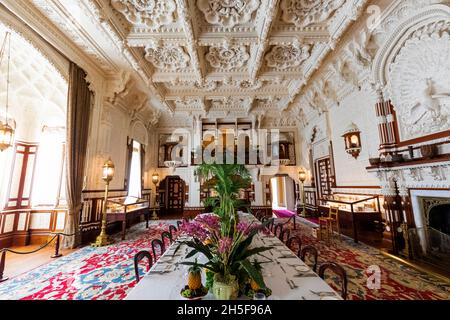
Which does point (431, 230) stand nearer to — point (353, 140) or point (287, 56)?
point (353, 140)

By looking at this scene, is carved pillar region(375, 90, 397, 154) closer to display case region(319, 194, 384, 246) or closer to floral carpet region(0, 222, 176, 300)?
display case region(319, 194, 384, 246)

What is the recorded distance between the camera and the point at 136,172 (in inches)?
331

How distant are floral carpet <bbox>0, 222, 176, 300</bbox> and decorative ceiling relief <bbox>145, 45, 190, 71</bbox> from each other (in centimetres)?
519

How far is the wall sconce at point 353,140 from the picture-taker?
17.8 feet

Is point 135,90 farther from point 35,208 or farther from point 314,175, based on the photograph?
point 314,175

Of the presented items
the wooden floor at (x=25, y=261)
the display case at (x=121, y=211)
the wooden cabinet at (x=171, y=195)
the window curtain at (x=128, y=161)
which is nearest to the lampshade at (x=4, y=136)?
the wooden floor at (x=25, y=261)

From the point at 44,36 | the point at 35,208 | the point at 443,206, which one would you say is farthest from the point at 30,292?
the point at 443,206

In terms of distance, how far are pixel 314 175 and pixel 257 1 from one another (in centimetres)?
726

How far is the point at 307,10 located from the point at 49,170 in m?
8.15

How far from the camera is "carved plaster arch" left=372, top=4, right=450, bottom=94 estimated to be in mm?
3184

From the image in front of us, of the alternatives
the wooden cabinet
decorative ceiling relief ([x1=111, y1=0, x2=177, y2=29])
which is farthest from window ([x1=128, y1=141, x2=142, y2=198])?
decorative ceiling relief ([x1=111, y1=0, x2=177, y2=29])

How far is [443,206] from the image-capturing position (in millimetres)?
3578

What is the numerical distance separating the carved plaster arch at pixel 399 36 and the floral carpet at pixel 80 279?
6.67 metres
